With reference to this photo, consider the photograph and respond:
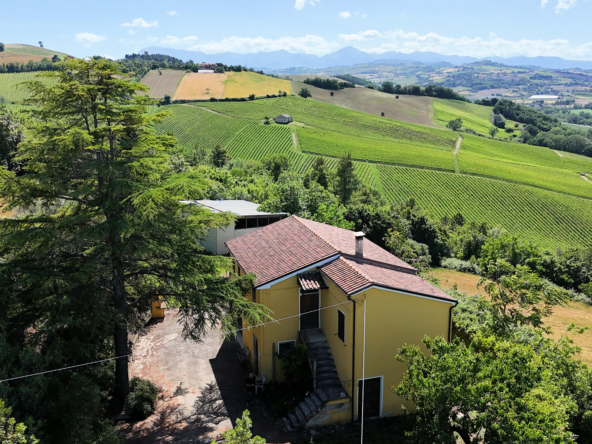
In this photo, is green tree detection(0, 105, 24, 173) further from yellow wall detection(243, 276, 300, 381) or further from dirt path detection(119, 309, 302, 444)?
yellow wall detection(243, 276, 300, 381)

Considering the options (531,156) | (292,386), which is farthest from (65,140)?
(531,156)

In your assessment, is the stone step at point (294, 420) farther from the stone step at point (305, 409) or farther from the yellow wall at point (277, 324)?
the yellow wall at point (277, 324)

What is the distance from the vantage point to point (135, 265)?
51.3 feet

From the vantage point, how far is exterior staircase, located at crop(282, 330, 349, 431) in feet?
49.3

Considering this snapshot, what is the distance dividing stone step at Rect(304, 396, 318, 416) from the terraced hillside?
61.8 meters

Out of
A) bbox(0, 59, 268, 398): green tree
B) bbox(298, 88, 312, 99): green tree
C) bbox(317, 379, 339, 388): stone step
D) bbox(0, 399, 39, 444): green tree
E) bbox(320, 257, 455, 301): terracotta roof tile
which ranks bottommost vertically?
bbox(317, 379, 339, 388): stone step

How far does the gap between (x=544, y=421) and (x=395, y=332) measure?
625 cm

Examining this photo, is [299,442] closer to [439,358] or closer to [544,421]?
[439,358]

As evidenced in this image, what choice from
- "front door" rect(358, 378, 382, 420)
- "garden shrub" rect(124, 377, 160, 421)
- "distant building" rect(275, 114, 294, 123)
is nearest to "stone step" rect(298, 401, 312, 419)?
"front door" rect(358, 378, 382, 420)

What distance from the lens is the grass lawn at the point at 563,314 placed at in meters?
25.7

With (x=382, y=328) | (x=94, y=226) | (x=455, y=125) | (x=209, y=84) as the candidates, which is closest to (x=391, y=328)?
(x=382, y=328)

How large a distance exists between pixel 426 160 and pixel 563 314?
63.4m

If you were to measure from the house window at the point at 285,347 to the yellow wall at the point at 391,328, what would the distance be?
3.27 meters

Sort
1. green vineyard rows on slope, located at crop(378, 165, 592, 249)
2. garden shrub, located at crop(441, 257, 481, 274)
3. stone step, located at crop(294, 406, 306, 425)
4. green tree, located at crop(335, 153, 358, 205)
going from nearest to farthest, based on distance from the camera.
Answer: stone step, located at crop(294, 406, 306, 425)
garden shrub, located at crop(441, 257, 481, 274)
green tree, located at crop(335, 153, 358, 205)
green vineyard rows on slope, located at crop(378, 165, 592, 249)
